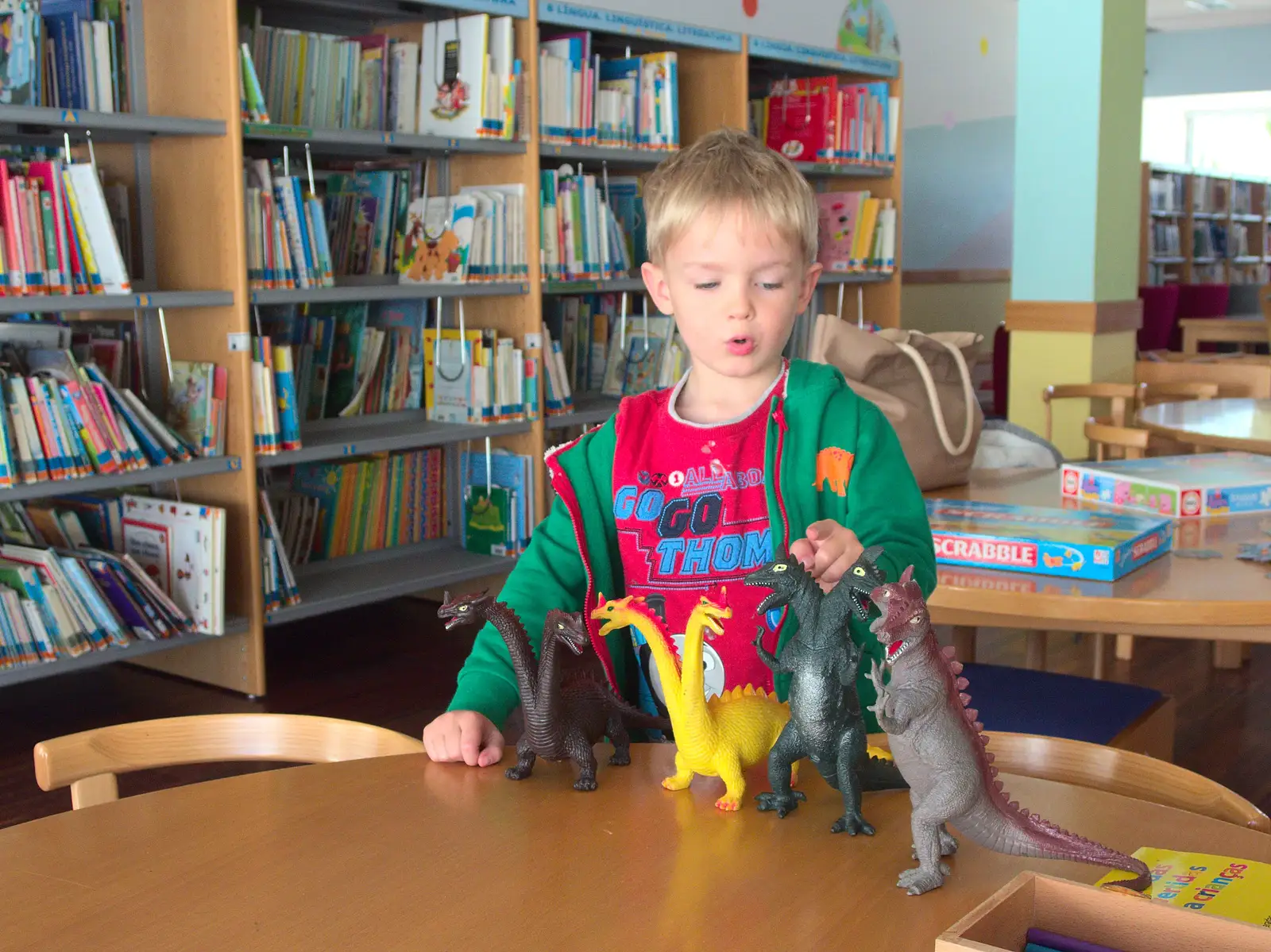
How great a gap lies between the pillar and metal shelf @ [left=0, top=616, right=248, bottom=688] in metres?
3.19

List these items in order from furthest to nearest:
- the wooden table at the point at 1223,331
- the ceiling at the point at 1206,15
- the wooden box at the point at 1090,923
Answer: the ceiling at the point at 1206,15 → the wooden table at the point at 1223,331 → the wooden box at the point at 1090,923

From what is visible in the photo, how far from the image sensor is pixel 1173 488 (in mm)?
2102

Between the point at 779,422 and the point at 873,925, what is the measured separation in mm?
646

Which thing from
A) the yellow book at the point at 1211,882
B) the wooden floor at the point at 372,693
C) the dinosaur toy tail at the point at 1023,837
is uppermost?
the dinosaur toy tail at the point at 1023,837

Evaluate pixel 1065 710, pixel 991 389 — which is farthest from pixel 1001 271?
pixel 1065 710

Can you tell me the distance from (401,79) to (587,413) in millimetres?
1191

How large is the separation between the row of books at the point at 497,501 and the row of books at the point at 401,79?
102 centimetres

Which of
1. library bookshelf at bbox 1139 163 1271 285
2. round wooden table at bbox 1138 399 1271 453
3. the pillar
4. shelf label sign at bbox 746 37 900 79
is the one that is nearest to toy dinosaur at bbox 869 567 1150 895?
round wooden table at bbox 1138 399 1271 453

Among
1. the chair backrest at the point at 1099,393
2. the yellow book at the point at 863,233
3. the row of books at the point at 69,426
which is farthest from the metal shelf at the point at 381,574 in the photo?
the yellow book at the point at 863,233

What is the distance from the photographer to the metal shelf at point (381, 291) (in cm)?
346

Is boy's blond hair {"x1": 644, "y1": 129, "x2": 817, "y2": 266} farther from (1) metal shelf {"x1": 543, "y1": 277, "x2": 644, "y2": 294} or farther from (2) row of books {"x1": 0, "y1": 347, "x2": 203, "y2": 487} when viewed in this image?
(1) metal shelf {"x1": 543, "y1": 277, "x2": 644, "y2": 294}

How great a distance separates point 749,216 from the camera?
1.18 m

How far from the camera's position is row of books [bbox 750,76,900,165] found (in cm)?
509

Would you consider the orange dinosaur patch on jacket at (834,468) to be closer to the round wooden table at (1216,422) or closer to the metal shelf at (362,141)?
the round wooden table at (1216,422)
